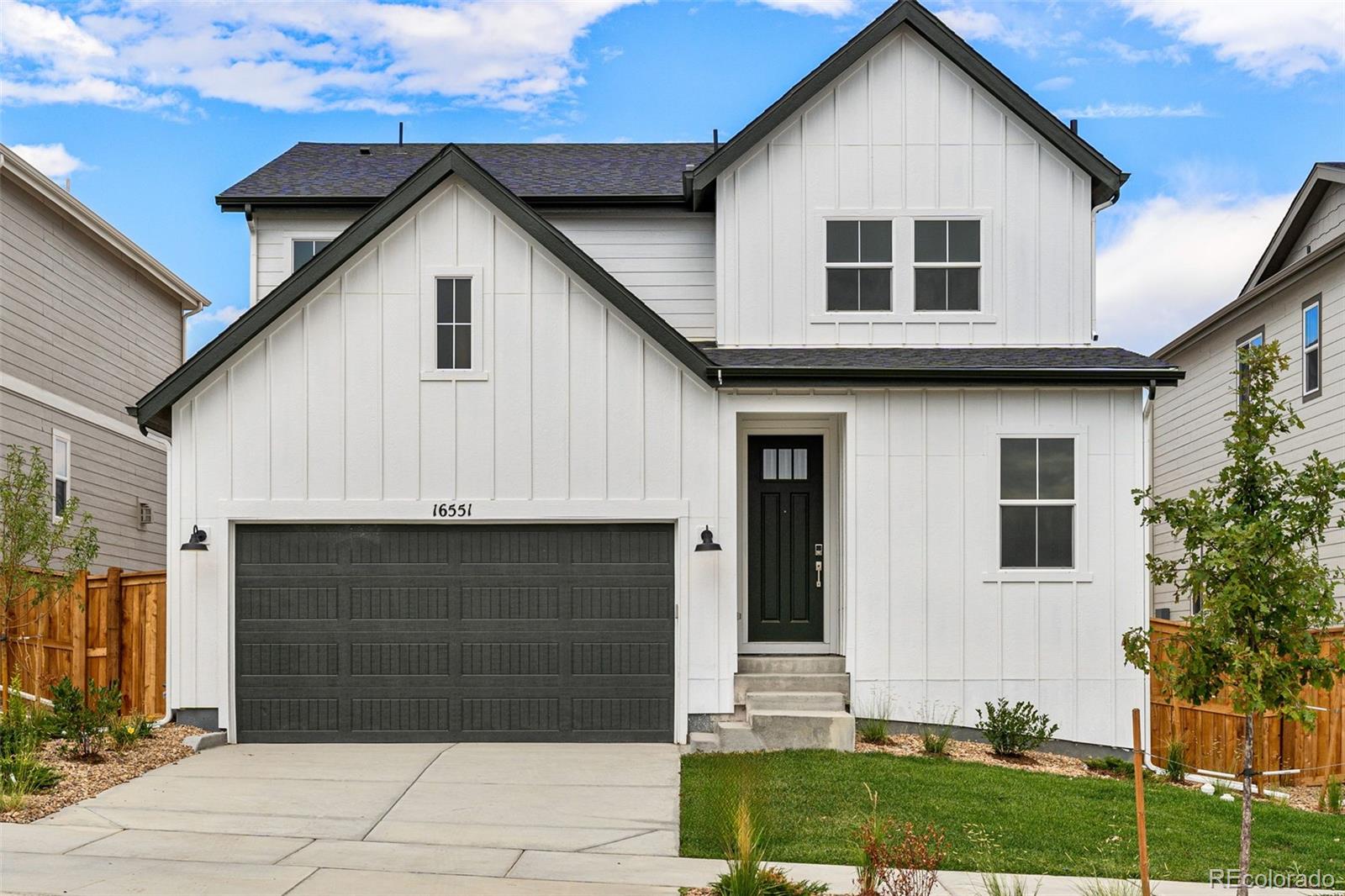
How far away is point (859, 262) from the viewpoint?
14.2 meters

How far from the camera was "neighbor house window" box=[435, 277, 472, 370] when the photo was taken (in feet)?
43.7

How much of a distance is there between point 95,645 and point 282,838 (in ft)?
21.1

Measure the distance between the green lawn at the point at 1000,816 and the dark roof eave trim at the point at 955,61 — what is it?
266 inches

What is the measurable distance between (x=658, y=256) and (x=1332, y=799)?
9704 millimetres

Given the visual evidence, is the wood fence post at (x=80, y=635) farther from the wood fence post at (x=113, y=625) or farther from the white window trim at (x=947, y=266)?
the white window trim at (x=947, y=266)

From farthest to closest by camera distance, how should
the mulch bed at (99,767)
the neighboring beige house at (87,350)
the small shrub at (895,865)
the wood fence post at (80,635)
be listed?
the neighboring beige house at (87,350) → the wood fence post at (80,635) → the mulch bed at (99,767) → the small shrub at (895,865)

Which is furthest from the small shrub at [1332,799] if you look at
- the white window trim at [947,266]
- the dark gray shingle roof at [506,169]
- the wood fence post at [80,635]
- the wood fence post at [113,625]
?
the wood fence post at [80,635]

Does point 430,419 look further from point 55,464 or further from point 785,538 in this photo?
point 55,464

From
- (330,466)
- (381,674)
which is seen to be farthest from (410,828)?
(330,466)

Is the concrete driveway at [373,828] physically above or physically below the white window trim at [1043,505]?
below

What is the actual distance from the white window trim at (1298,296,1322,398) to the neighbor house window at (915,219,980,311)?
7202 mm

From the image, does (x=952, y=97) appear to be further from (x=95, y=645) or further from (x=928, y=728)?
(x=95, y=645)

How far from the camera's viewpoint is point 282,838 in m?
9.05

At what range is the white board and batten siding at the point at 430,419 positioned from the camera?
13219 mm
